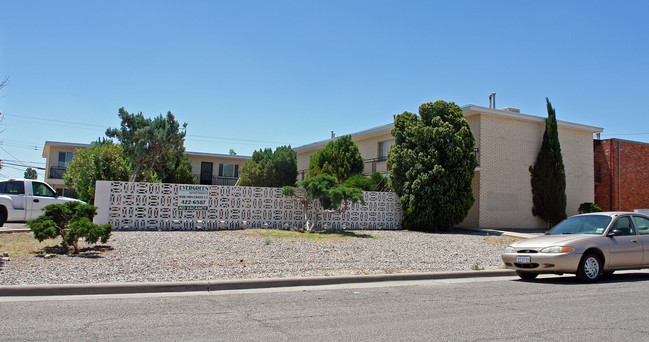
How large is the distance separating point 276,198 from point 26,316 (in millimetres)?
13626

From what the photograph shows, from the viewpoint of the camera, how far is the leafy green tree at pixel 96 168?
83.6 ft

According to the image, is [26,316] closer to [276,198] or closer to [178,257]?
[178,257]

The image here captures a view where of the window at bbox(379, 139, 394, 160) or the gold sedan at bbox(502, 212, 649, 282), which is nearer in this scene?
the gold sedan at bbox(502, 212, 649, 282)

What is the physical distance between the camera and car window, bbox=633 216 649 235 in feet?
34.8

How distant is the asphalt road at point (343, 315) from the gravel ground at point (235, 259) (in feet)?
3.72

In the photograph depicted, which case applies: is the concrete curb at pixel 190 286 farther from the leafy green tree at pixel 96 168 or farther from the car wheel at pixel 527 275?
the leafy green tree at pixel 96 168

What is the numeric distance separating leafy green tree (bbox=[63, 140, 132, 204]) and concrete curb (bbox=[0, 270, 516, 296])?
61.2ft

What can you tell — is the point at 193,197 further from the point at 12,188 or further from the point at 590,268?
the point at 590,268

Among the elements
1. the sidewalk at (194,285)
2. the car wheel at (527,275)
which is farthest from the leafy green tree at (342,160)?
the car wheel at (527,275)

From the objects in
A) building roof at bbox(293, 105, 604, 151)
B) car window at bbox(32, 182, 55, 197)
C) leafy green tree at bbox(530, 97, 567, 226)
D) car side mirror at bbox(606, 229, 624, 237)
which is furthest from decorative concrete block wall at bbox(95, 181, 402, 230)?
car side mirror at bbox(606, 229, 624, 237)

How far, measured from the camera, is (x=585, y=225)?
35.1 feet

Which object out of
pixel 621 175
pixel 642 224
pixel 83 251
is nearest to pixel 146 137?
pixel 83 251

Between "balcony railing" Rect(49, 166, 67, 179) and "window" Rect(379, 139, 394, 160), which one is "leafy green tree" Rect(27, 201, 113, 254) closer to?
"window" Rect(379, 139, 394, 160)

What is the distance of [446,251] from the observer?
47.6ft
